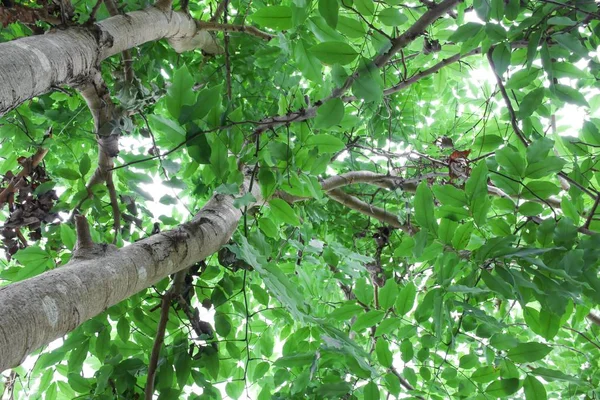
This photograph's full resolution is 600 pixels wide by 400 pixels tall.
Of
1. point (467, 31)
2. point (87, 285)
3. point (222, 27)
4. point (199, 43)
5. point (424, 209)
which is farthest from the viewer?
point (199, 43)

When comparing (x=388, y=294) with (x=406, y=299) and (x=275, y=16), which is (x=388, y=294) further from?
(x=275, y=16)

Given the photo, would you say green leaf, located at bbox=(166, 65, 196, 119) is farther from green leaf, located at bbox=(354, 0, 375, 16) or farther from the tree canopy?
green leaf, located at bbox=(354, 0, 375, 16)

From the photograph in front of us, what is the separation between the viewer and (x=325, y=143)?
1332mm

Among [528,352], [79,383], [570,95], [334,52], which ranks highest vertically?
[570,95]

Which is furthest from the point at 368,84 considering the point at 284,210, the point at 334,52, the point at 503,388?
the point at 503,388

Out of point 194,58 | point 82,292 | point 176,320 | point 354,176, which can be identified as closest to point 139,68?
point 194,58

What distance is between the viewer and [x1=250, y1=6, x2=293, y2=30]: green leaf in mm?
1195

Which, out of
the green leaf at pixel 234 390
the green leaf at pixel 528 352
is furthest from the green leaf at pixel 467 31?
the green leaf at pixel 234 390

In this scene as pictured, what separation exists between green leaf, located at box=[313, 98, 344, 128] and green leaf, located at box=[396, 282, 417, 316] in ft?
1.71

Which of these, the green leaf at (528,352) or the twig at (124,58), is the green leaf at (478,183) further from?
the twig at (124,58)

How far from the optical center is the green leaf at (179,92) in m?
1.04

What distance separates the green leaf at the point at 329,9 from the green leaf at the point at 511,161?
555 millimetres

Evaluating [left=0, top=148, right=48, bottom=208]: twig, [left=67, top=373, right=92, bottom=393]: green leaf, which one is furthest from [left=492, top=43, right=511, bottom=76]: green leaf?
[left=0, top=148, right=48, bottom=208]: twig

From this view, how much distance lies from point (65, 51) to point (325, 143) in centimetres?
75
